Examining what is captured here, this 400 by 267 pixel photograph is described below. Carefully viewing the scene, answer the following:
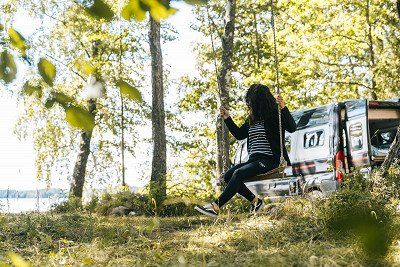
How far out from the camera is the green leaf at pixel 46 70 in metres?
1.57

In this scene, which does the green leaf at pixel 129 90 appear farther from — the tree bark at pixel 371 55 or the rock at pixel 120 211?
the tree bark at pixel 371 55

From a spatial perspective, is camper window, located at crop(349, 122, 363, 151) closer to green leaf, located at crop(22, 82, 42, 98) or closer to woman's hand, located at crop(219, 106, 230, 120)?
woman's hand, located at crop(219, 106, 230, 120)

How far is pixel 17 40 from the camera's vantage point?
1.91 meters

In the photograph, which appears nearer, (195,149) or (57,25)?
(57,25)

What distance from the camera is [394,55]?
18.4 meters

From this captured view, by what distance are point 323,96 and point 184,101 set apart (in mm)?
7295

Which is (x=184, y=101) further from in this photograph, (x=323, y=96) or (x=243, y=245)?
(x=243, y=245)

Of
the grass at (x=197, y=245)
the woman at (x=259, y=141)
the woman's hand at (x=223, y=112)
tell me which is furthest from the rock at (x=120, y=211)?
the woman's hand at (x=223, y=112)

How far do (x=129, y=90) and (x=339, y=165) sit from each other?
28.0 ft

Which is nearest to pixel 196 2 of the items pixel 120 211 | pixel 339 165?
pixel 339 165

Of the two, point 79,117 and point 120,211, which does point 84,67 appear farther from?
point 120,211

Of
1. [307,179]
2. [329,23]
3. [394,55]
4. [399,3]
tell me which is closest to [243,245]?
[307,179]

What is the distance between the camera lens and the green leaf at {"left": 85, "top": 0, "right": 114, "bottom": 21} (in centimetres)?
151

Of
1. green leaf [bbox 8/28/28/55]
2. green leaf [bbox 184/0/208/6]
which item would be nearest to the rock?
green leaf [bbox 8/28/28/55]
